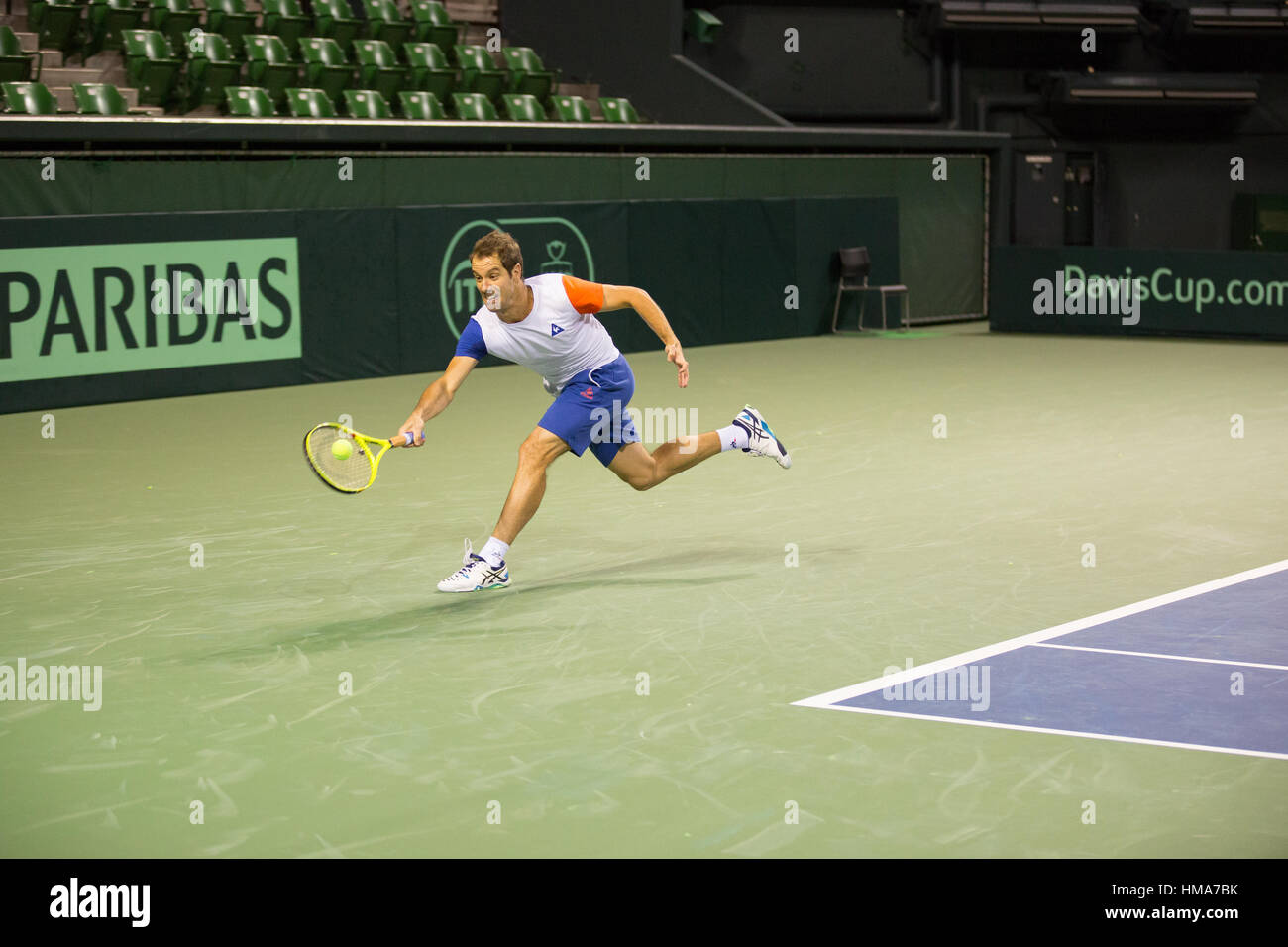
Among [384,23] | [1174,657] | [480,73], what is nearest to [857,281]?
[480,73]

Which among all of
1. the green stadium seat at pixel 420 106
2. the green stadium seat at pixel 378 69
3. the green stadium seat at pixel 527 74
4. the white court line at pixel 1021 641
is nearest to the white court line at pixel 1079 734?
the white court line at pixel 1021 641

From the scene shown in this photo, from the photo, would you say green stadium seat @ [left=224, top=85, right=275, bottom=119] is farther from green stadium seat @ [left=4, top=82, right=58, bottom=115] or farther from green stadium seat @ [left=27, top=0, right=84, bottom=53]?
green stadium seat @ [left=4, top=82, right=58, bottom=115]

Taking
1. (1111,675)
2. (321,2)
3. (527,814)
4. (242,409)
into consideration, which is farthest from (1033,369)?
(527,814)

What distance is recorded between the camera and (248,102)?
67.5 ft

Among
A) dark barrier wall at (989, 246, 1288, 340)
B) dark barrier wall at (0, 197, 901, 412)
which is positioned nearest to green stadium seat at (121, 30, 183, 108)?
dark barrier wall at (0, 197, 901, 412)

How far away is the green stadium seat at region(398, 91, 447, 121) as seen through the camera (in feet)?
73.3

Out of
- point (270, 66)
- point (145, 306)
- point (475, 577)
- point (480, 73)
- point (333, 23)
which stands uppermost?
point (333, 23)

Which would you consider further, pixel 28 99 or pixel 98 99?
pixel 98 99

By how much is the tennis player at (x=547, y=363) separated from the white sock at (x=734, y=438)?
0.74 meters

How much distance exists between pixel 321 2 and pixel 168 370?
8166 millimetres

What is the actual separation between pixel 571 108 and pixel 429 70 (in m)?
2.29

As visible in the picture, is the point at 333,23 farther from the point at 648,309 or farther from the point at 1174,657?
the point at 1174,657

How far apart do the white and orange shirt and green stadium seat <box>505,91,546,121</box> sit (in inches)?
595

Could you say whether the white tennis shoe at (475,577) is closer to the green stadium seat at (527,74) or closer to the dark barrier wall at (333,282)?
the dark barrier wall at (333,282)
